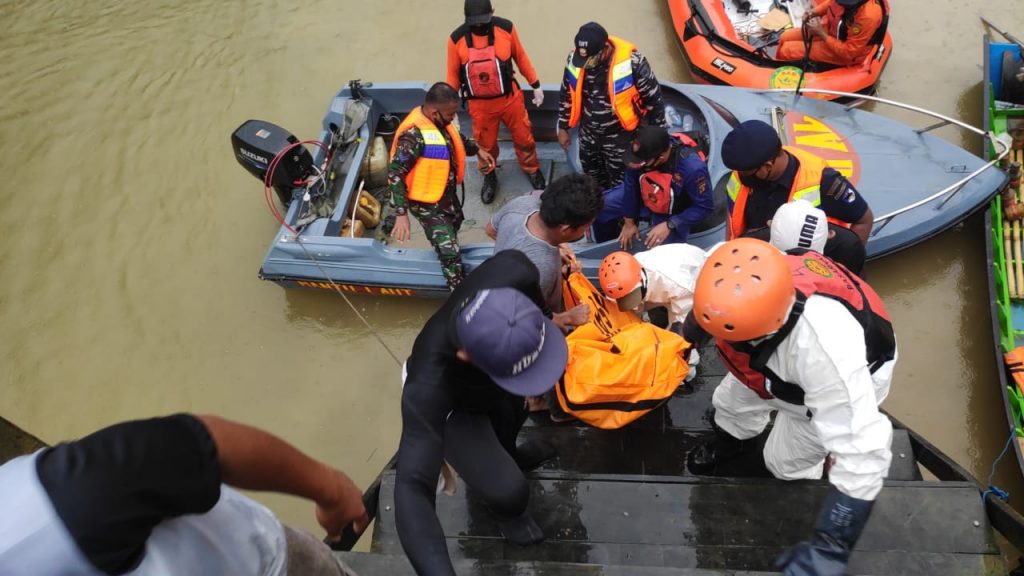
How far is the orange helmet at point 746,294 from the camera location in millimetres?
2205

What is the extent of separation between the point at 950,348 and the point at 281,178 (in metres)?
5.36

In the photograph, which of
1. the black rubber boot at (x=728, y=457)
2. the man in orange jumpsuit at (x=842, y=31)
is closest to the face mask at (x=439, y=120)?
the black rubber boot at (x=728, y=457)

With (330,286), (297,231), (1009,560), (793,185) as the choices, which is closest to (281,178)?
(297,231)

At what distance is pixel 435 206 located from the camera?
4555mm

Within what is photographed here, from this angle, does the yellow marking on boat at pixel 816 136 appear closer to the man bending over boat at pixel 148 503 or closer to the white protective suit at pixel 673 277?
the white protective suit at pixel 673 277

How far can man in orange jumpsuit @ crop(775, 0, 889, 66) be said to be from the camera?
5.42 meters

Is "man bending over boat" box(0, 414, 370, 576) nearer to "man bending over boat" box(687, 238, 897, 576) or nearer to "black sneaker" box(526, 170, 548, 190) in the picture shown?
"man bending over boat" box(687, 238, 897, 576)

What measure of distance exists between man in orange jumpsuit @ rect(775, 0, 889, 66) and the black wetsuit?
14.6 feet

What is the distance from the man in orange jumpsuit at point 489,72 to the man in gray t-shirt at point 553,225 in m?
1.99

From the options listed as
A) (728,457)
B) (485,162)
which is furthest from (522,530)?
(485,162)

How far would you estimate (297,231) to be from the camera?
5117 mm

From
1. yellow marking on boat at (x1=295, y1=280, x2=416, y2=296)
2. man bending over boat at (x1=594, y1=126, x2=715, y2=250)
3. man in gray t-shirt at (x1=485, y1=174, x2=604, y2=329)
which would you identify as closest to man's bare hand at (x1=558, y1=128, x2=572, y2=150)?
man bending over boat at (x1=594, y1=126, x2=715, y2=250)

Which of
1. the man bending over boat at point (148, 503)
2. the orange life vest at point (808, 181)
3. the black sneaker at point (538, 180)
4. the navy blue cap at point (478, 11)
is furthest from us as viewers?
the black sneaker at point (538, 180)

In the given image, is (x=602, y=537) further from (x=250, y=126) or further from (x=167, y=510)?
(x=250, y=126)
